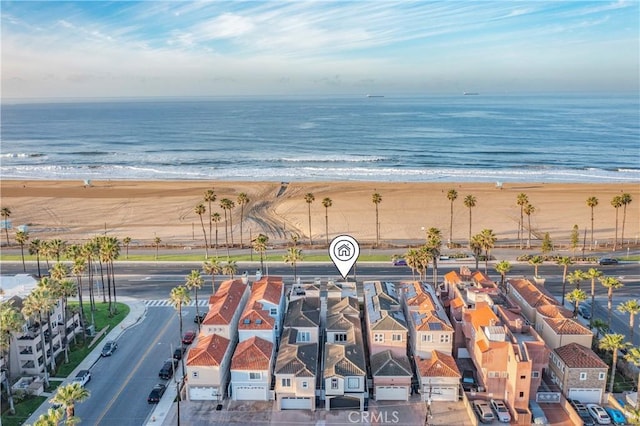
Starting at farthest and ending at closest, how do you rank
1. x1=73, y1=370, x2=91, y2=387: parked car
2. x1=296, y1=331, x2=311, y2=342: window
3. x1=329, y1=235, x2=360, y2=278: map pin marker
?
x1=329, y1=235, x2=360, y2=278: map pin marker
x1=296, y1=331, x2=311, y2=342: window
x1=73, y1=370, x2=91, y2=387: parked car

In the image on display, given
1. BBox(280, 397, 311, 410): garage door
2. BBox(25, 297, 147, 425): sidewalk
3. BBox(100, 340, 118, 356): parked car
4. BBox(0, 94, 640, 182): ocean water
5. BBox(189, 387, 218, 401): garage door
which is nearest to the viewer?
BBox(25, 297, 147, 425): sidewalk

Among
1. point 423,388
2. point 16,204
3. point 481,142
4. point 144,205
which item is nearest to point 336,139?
point 481,142

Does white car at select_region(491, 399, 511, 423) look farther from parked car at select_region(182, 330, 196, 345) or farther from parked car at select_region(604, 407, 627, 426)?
parked car at select_region(182, 330, 196, 345)

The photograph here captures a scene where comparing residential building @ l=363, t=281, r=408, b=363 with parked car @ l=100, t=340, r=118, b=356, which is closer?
residential building @ l=363, t=281, r=408, b=363

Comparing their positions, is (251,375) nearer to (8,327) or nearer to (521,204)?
(8,327)

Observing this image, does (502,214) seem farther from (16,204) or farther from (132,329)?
(16,204)

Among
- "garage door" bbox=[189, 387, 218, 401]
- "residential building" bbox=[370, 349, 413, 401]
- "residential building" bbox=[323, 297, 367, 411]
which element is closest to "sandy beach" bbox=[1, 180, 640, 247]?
"residential building" bbox=[323, 297, 367, 411]
